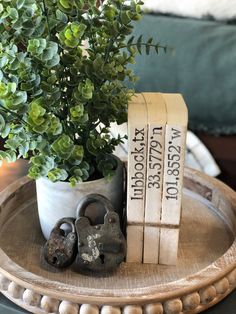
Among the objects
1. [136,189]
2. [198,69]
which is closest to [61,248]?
[136,189]

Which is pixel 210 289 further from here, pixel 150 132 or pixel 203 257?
pixel 150 132

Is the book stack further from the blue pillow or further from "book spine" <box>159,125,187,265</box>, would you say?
the blue pillow

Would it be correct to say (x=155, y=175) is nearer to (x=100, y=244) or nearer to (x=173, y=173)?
(x=173, y=173)

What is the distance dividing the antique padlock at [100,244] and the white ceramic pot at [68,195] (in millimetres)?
44

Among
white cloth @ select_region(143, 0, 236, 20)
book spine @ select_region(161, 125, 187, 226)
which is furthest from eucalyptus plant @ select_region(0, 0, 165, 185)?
white cloth @ select_region(143, 0, 236, 20)

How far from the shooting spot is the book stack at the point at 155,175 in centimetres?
67

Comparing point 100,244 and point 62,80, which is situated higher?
point 62,80

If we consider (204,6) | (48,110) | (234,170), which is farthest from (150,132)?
(204,6)

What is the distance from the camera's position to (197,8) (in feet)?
4.59

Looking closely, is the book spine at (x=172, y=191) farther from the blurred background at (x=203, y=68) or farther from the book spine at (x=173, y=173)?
the blurred background at (x=203, y=68)

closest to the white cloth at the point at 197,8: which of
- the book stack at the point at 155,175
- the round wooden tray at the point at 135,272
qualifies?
the round wooden tray at the point at 135,272

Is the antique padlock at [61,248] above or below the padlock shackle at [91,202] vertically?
below

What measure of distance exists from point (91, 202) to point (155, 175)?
11 centimetres

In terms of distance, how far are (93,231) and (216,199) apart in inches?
11.9
